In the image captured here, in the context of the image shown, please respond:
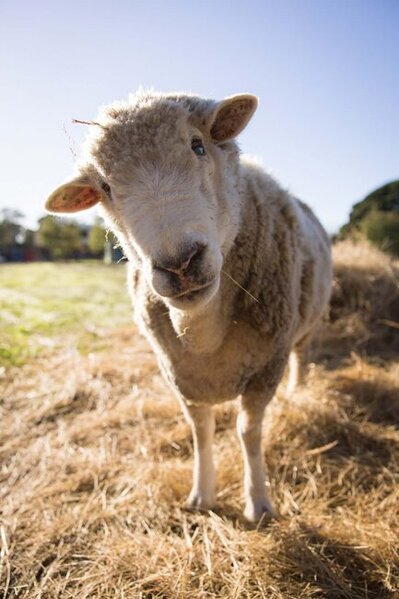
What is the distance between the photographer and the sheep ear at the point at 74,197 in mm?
2092

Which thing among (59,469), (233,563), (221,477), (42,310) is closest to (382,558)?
(233,563)

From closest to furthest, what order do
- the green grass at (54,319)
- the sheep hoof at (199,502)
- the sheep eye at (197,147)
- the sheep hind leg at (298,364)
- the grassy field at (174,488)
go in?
the sheep eye at (197,147) → the grassy field at (174,488) → the sheep hoof at (199,502) → the sheep hind leg at (298,364) → the green grass at (54,319)

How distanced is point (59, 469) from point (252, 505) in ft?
4.89

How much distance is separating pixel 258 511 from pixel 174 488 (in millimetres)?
586

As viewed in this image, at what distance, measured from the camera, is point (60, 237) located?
48188 mm

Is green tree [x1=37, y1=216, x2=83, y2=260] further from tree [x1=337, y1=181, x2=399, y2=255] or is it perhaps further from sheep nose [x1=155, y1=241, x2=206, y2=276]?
sheep nose [x1=155, y1=241, x2=206, y2=276]

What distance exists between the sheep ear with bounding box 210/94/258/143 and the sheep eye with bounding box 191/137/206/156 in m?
0.18

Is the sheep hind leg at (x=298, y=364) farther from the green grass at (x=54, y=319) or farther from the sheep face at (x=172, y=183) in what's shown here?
the green grass at (x=54, y=319)

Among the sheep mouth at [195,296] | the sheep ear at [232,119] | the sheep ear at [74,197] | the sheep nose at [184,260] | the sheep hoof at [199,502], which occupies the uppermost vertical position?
the sheep ear at [232,119]

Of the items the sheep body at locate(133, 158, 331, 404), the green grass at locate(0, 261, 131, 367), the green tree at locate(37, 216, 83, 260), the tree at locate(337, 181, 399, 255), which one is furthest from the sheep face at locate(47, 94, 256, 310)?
the green tree at locate(37, 216, 83, 260)

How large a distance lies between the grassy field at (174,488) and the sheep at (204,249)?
30 centimetres

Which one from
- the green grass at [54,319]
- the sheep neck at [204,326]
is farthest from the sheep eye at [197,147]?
the green grass at [54,319]

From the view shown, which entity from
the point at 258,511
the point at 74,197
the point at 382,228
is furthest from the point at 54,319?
the point at 382,228

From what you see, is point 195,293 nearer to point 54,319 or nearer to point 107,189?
point 107,189
